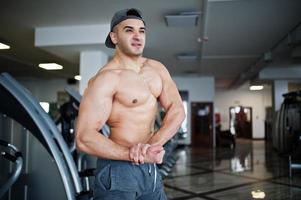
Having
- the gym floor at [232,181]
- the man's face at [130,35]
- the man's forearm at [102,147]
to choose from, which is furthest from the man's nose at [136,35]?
the gym floor at [232,181]

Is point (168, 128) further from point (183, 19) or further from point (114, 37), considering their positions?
point (183, 19)

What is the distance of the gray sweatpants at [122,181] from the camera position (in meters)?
1.10

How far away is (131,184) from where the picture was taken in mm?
1123

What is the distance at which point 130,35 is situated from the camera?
107 centimetres

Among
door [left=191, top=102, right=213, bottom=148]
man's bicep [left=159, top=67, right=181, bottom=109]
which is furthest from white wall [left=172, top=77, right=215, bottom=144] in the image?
man's bicep [left=159, top=67, right=181, bottom=109]

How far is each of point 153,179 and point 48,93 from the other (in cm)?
1158

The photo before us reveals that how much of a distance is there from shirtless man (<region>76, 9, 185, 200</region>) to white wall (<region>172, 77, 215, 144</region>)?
9613mm

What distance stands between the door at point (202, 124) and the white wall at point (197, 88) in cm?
16

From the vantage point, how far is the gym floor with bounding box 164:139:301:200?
3930 millimetres

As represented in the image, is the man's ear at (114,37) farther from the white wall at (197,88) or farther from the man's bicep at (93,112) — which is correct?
the white wall at (197,88)

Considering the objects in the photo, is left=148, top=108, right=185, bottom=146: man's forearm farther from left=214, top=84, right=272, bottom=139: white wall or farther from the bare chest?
left=214, top=84, right=272, bottom=139: white wall

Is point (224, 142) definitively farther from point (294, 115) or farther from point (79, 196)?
point (79, 196)

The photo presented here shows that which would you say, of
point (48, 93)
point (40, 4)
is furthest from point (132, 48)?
point (48, 93)

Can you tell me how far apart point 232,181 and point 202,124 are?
241 inches
